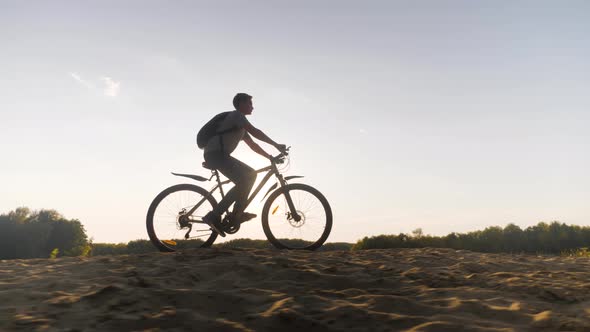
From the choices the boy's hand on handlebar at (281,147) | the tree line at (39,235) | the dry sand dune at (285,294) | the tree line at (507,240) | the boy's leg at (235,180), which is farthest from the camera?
the tree line at (39,235)

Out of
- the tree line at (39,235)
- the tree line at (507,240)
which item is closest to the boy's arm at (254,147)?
the tree line at (507,240)

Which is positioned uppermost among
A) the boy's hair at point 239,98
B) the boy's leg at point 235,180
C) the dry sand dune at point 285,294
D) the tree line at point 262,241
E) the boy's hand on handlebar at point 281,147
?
the boy's hair at point 239,98

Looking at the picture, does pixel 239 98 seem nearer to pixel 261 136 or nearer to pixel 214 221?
pixel 261 136

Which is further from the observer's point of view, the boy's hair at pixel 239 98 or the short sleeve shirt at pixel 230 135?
the boy's hair at pixel 239 98

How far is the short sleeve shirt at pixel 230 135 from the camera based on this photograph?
22.7 feet

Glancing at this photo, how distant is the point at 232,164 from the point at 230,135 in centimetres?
45

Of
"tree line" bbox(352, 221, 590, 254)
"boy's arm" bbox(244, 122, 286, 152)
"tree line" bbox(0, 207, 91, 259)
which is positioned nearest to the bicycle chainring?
"boy's arm" bbox(244, 122, 286, 152)

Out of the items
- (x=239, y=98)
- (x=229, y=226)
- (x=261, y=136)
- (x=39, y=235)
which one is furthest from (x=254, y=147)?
(x=39, y=235)

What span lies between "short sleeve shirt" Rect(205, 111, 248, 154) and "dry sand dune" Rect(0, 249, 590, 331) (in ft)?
5.26

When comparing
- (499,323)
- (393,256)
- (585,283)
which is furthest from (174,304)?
(585,283)

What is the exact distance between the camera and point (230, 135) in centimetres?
703

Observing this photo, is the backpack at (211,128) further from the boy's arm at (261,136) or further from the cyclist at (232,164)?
the boy's arm at (261,136)

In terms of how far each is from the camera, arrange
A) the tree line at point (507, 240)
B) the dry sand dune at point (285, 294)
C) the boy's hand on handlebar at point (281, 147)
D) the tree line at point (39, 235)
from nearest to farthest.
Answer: the dry sand dune at point (285, 294) < the boy's hand on handlebar at point (281, 147) < the tree line at point (507, 240) < the tree line at point (39, 235)

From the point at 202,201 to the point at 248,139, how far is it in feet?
4.17
